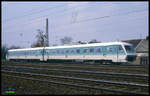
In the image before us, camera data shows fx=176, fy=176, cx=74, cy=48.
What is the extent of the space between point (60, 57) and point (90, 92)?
20.9 metres

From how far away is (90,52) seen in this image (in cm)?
2359

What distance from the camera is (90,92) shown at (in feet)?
23.2

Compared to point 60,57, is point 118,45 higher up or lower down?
higher up

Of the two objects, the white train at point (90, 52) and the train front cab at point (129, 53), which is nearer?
the train front cab at point (129, 53)

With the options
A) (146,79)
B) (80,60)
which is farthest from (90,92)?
(80,60)

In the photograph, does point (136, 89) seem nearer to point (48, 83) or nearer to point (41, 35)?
point (48, 83)

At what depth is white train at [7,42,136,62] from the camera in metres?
21.2

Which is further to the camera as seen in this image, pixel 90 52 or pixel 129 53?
pixel 90 52

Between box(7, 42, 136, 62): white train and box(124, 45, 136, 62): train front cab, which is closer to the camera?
box(124, 45, 136, 62): train front cab

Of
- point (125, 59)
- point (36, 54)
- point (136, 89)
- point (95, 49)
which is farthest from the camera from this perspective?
point (36, 54)

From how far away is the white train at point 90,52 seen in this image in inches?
834

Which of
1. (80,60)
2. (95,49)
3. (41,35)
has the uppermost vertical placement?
(41,35)

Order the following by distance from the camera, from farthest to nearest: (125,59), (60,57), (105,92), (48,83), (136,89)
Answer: (60,57) < (125,59) < (48,83) < (136,89) < (105,92)

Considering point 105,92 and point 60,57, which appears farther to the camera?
point 60,57
